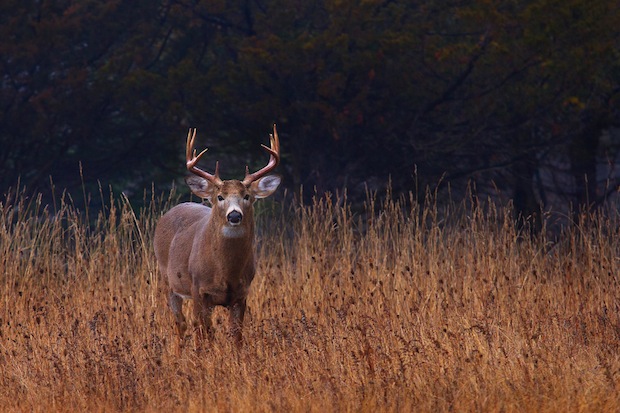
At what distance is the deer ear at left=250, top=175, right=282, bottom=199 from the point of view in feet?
23.7

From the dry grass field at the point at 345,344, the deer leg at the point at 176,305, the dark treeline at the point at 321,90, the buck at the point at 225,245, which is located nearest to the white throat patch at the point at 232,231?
the buck at the point at 225,245

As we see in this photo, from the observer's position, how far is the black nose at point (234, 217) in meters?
6.73

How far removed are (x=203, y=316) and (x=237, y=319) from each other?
23 cm

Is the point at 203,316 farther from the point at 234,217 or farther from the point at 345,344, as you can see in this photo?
the point at 345,344

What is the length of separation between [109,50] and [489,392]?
11.6 meters

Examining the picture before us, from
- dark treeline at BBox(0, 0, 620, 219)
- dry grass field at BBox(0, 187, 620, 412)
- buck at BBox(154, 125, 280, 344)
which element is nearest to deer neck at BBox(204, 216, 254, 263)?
buck at BBox(154, 125, 280, 344)

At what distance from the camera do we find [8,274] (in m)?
8.74

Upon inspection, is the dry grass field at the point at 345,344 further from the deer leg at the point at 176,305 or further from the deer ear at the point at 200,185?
the deer ear at the point at 200,185

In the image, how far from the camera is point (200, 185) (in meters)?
7.24

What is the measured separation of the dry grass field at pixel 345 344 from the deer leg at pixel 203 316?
0.33 feet

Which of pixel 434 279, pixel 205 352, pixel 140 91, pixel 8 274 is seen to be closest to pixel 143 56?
pixel 140 91

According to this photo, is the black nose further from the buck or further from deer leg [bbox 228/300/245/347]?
deer leg [bbox 228/300/245/347]

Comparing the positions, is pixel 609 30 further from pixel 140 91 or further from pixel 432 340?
pixel 432 340

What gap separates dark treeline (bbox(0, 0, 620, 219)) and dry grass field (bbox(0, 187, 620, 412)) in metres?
5.69
